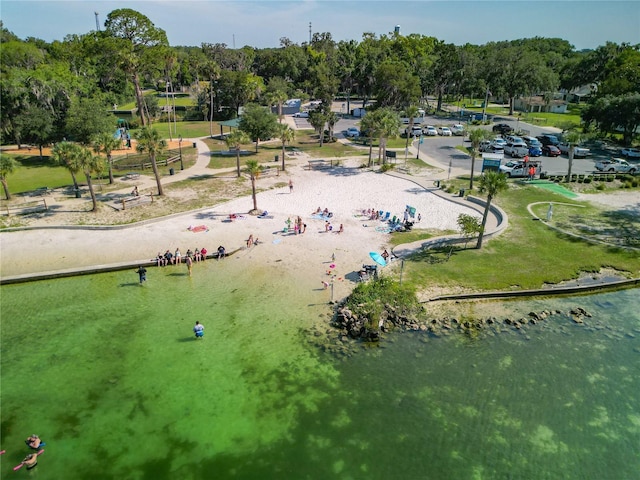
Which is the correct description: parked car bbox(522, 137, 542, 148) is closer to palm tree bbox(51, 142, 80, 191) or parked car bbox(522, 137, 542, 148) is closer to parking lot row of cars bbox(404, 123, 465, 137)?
parking lot row of cars bbox(404, 123, 465, 137)

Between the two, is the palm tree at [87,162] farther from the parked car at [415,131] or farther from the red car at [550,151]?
the red car at [550,151]

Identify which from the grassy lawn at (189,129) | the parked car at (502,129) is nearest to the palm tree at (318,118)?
the grassy lawn at (189,129)

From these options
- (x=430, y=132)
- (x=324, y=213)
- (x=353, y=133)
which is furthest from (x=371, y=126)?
(x=430, y=132)

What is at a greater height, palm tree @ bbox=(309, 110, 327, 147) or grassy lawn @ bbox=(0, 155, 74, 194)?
palm tree @ bbox=(309, 110, 327, 147)

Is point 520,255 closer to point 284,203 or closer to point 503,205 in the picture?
point 503,205

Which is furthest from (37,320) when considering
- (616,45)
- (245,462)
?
(616,45)

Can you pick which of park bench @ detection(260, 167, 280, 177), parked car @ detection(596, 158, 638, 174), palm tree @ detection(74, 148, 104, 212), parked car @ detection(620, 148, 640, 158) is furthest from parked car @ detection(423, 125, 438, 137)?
palm tree @ detection(74, 148, 104, 212)
